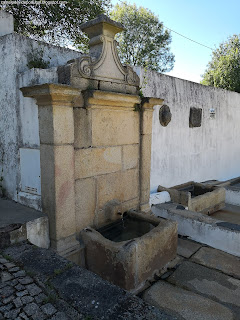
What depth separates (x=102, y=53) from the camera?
3.34 m

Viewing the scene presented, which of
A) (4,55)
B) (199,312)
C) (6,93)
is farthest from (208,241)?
(4,55)

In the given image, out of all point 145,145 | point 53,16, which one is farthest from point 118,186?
point 53,16

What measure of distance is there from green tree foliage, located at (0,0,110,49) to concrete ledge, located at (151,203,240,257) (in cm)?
1120

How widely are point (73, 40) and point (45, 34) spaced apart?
4.88ft

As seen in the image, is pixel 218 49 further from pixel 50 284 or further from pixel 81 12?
pixel 50 284

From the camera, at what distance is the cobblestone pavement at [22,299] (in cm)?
174

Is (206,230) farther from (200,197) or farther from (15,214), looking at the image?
(15,214)

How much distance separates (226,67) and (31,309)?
44.8 ft

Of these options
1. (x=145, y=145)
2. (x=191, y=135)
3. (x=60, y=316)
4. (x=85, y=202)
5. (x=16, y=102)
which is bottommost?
(x=60, y=316)

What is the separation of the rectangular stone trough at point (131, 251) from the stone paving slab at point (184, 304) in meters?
0.21

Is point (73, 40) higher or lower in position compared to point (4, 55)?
higher

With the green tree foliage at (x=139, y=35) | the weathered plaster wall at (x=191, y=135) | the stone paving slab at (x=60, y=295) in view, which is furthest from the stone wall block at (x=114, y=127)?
the green tree foliage at (x=139, y=35)

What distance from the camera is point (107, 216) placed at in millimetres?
3682

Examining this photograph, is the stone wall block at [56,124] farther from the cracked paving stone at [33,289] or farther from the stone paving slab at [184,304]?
the stone paving slab at [184,304]
